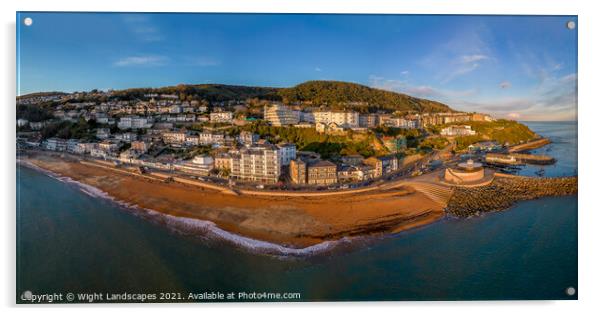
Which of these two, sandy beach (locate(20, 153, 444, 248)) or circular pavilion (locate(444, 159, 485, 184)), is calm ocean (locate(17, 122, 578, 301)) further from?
circular pavilion (locate(444, 159, 485, 184))

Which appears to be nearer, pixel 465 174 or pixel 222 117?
pixel 465 174

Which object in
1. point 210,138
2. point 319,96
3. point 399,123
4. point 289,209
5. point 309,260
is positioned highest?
point 319,96

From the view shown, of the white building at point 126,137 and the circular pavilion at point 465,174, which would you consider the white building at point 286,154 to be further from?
the white building at point 126,137

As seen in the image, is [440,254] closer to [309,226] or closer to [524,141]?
[309,226]

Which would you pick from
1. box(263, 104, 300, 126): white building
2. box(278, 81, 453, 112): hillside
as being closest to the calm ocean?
box(278, 81, 453, 112): hillside

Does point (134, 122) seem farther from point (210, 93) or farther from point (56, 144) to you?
point (210, 93)

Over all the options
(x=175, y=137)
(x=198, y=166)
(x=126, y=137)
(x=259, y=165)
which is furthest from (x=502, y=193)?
(x=126, y=137)

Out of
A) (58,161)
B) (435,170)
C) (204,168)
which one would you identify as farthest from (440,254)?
(58,161)
